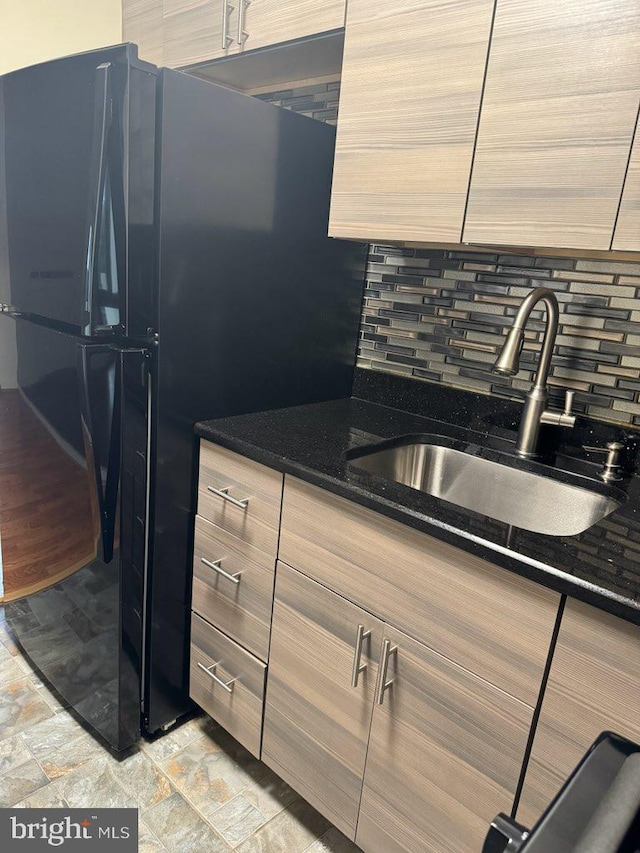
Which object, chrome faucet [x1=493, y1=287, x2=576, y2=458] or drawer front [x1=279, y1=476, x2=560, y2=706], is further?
chrome faucet [x1=493, y1=287, x2=576, y2=458]

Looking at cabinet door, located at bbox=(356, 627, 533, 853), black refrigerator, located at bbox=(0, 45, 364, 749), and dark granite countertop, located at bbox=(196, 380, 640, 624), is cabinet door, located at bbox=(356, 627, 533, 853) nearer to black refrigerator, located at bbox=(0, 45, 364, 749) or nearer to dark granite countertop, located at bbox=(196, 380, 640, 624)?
dark granite countertop, located at bbox=(196, 380, 640, 624)

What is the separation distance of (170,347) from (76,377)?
0.75ft

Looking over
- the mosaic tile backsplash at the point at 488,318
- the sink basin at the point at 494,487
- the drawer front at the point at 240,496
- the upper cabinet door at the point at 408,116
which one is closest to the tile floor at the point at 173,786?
the drawer front at the point at 240,496

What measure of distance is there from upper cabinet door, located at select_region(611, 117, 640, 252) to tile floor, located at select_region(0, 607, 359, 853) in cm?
137

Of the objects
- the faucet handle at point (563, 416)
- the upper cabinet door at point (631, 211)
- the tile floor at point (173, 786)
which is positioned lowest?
the tile floor at point (173, 786)

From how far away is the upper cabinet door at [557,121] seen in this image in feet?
3.17

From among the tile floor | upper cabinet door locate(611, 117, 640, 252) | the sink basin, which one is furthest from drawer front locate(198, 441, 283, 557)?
upper cabinet door locate(611, 117, 640, 252)

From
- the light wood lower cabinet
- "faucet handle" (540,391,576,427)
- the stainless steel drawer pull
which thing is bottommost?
the stainless steel drawer pull

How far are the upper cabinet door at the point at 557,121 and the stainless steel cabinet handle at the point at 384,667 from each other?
78 centimetres

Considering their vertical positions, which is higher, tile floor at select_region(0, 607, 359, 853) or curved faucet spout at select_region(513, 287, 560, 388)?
curved faucet spout at select_region(513, 287, 560, 388)

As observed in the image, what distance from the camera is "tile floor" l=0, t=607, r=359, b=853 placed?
4.34ft

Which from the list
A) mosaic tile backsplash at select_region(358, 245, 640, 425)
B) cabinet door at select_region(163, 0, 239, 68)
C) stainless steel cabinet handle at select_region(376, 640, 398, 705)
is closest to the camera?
stainless steel cabinet handle at select_region(376, 640, 398, 705)

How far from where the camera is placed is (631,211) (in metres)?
0.97

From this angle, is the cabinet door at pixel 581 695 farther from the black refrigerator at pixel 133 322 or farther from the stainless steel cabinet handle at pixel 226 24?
the stainless steel cabinet handle at pixel 226 24
